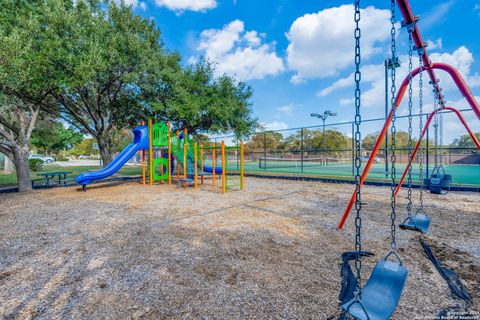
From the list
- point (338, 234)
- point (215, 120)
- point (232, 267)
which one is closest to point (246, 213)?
point (338, 234)

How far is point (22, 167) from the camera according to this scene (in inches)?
312

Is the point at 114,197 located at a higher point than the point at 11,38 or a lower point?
lower

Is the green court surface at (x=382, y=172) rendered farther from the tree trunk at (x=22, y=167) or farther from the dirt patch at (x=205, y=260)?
the tree trunk at (x=22, y=167)

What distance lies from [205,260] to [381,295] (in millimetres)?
1860

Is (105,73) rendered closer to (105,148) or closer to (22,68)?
(22,68)

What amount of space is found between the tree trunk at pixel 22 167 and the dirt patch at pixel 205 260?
3.21m

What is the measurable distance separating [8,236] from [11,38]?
578 cm

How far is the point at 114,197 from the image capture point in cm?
714

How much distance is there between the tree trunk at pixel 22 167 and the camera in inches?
305

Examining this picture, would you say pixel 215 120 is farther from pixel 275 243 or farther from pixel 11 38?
pixel 275 243

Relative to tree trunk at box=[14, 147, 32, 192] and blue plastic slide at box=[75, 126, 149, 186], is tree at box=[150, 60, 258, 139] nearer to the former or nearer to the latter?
blue plastic slide at box=[75, 126, 149, 186]

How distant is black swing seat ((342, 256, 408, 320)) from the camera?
1.61m

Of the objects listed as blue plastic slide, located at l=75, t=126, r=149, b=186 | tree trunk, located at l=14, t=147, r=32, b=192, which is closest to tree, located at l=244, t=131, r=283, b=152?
blue plastic slide, located at l=75, t=126, r=149, b=186

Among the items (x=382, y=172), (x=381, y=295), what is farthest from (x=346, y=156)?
(x=381, y=295)
